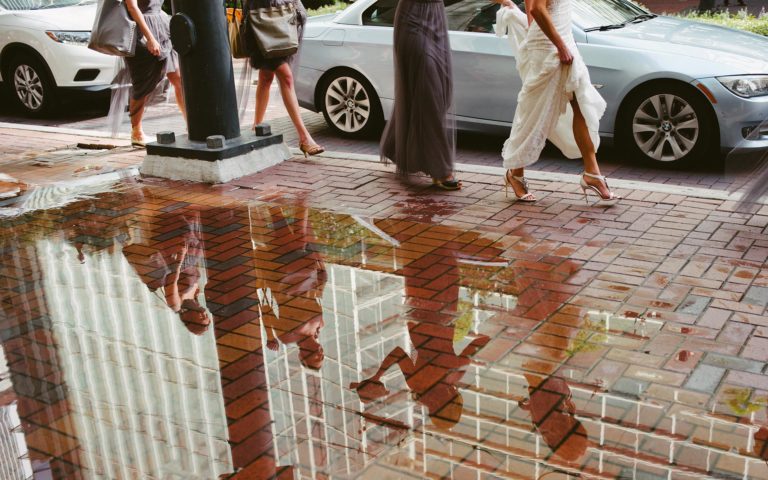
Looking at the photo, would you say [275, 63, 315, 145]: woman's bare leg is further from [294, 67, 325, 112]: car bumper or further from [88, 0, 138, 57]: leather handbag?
[88, 0, 138, 57]: leather handbag

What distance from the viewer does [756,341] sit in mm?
4172

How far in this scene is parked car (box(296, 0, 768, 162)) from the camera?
7.37 metres

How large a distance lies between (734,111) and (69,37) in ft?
25.3

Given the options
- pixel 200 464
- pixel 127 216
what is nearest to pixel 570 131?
pixel 127 216

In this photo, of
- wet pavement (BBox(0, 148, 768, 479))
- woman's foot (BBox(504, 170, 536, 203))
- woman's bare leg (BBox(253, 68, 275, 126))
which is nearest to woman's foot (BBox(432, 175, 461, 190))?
wet pavement (BBox(0, 148, 768, 479))

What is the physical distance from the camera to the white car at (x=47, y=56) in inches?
436

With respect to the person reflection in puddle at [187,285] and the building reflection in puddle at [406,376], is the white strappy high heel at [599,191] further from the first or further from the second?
the person reflection in puddle at [187,285]

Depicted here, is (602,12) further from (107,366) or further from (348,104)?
(107,366)

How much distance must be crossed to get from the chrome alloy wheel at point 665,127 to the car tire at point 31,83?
718 centimetres

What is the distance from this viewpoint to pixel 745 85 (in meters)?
7.32

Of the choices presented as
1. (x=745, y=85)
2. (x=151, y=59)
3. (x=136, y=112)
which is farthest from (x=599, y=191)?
(x=136, y=112)

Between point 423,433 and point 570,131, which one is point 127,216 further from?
point 423,433

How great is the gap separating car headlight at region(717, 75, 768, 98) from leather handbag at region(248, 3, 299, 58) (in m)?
3.51

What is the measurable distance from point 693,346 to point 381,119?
547cm
